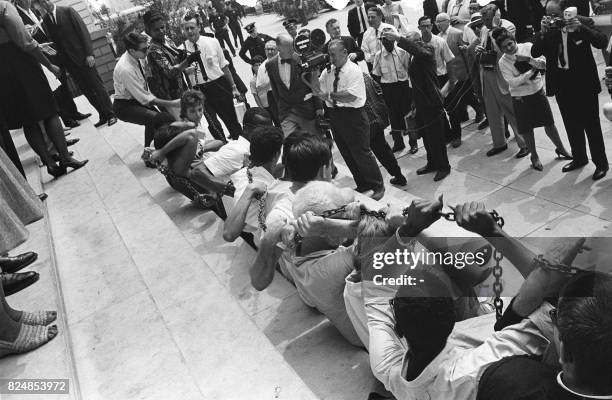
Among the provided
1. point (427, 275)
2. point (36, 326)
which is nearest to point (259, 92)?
point (36, 326)

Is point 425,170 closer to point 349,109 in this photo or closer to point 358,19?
point 349,109

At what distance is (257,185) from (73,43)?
5.95 m

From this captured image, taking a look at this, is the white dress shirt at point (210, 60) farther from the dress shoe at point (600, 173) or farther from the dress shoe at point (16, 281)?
the dress shoe at point (600, 173)

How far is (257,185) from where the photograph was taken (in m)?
3.96

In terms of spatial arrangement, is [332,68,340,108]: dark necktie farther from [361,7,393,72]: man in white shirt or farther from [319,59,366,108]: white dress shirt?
[361,7,393,72]: man in white shirt

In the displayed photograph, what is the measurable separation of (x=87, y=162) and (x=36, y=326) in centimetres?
400

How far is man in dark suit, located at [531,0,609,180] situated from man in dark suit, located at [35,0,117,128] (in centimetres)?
608

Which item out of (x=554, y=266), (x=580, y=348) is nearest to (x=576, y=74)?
(x=554, y=266)

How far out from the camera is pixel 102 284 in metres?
4.36

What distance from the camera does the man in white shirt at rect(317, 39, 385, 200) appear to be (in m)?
6.18

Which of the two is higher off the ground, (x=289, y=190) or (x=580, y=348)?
(x=580, y=348)

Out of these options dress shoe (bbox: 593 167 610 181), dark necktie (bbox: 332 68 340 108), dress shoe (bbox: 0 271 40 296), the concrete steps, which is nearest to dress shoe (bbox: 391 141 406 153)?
dark necktie (bbox: 332 68 340 108)

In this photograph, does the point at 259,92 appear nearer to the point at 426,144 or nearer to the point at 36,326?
the point at 426,144

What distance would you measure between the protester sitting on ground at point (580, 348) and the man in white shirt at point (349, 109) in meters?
4.54
